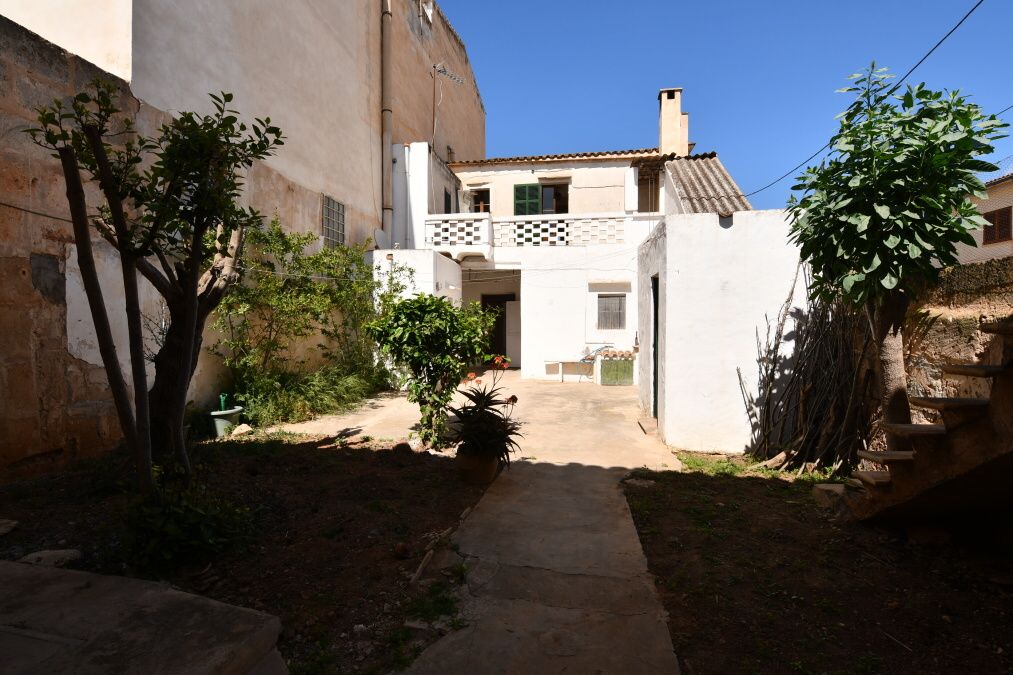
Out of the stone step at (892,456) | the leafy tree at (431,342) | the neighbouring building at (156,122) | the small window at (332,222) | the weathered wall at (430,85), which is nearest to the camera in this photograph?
the stone step at (892,456)

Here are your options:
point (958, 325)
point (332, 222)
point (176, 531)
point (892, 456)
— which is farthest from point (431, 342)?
point (332, 222)

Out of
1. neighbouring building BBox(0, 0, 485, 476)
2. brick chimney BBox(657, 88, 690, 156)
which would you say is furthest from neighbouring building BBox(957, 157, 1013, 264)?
neighbouring building BBox(0, 0, 485, 476)

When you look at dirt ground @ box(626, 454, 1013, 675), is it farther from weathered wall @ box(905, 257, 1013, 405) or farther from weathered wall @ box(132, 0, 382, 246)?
weathered wall @ box(132, 0, 382, 246)

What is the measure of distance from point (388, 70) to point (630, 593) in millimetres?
13883

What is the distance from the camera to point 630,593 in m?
3.13

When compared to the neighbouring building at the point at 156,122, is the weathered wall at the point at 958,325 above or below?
below

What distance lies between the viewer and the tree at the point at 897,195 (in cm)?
350

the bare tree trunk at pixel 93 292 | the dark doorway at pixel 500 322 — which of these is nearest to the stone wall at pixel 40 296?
the bare tree trunk at pixel 93 292

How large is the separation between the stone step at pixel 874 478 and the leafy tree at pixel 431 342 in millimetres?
3868

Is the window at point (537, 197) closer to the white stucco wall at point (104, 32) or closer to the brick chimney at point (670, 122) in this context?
the brick chimney at point (670, 122)

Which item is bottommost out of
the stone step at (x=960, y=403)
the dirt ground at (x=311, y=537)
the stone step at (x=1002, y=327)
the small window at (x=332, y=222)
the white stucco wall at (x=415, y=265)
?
the dirt ground at (x=311, y=537)

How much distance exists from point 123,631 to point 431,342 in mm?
4066

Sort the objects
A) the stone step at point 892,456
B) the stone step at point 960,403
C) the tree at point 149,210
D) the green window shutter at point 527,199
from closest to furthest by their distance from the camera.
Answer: the stone step at point 960,403 < the tree at point 149,210 < the stone step at point 892,456 < the green window shutter at point 527,199

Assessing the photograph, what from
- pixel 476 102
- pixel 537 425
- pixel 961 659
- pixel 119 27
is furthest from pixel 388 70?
pixel 961 659
